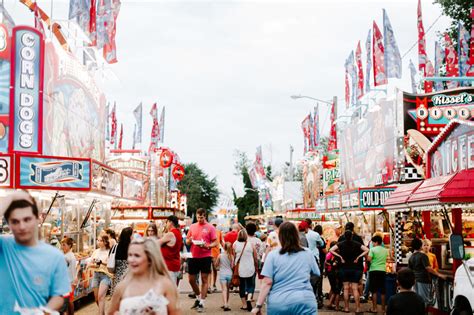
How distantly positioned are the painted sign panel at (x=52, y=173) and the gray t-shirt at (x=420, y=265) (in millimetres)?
7519

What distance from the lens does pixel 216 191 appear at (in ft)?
402

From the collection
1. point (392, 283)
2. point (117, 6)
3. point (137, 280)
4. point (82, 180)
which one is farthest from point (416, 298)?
point (117, 6)

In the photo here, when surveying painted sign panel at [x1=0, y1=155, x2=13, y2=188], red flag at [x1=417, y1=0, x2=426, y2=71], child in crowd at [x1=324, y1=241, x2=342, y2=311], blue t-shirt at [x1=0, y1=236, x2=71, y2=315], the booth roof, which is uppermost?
red flag at [x1=417, y1=0, x2=426, y2=71]

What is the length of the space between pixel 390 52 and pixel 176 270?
1662 centimetres

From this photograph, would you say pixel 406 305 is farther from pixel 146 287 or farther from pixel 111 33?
pixel 111 33

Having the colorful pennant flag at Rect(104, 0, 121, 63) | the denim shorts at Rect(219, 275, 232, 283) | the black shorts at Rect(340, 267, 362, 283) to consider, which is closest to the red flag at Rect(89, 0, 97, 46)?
the colorful pennant flag at Rect(104, 0, 121, 63)

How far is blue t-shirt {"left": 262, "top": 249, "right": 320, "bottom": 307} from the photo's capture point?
7418mm

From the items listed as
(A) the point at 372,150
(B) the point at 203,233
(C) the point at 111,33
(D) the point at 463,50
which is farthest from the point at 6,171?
(D) the point at 463,50

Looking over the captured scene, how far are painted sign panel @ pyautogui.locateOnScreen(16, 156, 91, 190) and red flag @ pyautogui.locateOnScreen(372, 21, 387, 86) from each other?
1378 centimetres

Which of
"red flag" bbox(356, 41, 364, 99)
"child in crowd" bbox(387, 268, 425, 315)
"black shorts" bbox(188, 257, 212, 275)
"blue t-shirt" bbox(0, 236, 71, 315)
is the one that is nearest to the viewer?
"blue t-shirt" bbox(0, 236, 71, 315)

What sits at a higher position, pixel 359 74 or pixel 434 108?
pixel 359 74

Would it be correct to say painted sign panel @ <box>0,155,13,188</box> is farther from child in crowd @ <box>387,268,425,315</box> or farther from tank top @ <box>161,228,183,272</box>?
child in crowd @ <box>387,268,425,315</box>

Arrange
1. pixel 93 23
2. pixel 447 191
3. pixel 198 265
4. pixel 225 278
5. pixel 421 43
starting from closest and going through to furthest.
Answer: pixel 447 191 < pixel 198 265 < pixel 225 278 < pixel 93 23 < pixel 421 43

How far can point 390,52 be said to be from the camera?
1048 inches
